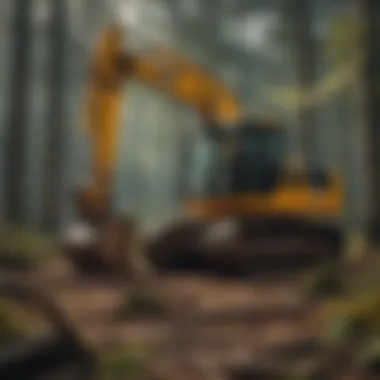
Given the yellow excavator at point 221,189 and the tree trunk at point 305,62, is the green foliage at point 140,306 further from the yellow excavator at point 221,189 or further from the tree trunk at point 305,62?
the tree trunk at point 305,62

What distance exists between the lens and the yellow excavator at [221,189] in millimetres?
1872

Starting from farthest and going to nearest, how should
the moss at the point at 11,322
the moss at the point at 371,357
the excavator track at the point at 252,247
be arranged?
1. the excavator track at the point at 252,247
2. the moss at the point at 11,322
3. the moss at the point at 371,357

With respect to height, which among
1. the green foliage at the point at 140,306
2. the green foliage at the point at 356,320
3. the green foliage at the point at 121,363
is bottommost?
the green foliage at the point at 121,363

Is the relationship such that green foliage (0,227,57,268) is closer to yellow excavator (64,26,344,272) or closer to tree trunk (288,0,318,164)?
yellow excavator (64,26,344,272)

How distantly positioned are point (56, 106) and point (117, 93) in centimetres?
14

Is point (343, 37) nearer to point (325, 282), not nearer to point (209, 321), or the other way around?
point (325, 282)

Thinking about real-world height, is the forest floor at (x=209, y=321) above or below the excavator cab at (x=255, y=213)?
below

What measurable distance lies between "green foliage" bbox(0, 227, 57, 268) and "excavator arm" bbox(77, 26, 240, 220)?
120 millimetres

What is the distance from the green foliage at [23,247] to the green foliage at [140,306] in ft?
0.62

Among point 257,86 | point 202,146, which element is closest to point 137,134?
point 202,146

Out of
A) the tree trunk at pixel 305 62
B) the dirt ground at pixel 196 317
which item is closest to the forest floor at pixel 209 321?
the dirt ground at pixel 196 317

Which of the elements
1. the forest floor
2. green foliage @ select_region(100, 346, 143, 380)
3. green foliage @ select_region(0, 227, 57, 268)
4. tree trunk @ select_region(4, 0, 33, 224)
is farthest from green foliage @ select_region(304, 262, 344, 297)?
tree trunk @ select_region(4, 0, 33, 224)

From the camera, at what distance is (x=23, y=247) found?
1817 mm

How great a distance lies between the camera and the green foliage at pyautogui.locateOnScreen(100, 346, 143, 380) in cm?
167
